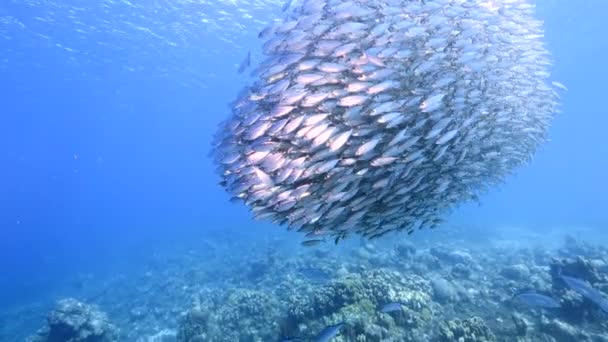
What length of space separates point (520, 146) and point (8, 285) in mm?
43184

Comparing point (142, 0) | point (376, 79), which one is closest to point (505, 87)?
point (376, 79)

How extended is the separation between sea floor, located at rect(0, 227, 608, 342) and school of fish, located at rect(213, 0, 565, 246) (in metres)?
2.76

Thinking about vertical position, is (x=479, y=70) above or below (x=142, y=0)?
below

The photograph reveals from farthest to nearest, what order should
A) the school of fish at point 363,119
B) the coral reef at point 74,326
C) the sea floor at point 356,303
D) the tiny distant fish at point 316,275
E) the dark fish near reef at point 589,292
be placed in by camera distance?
the tiny distant fish at point 316,275
the coral reef at point 74,326
the sea floor at point 356,303
the dark fish near reef at point 589,292
the school of fish at point 363,119

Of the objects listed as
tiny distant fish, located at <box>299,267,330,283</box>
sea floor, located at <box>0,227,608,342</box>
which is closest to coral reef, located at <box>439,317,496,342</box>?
sea floor, located at <box>0,227,608,342</box>

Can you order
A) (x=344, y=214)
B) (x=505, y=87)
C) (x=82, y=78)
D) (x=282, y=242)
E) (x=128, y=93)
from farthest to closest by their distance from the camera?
(x=128, y=93) < (x=82, y=78) < (x=282, y=242) < (x=505, y=87) < (x=344, y=214)

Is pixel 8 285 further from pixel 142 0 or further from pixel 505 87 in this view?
pixel 505 87

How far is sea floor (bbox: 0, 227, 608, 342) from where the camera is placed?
27.1 ft

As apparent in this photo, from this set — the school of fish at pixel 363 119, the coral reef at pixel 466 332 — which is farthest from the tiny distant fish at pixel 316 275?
the school of fish at pixel 363 119

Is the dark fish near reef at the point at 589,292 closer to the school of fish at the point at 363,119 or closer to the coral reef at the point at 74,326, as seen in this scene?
the school of fish at the point at 363,119

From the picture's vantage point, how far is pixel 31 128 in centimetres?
6322

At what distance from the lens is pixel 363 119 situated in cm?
552

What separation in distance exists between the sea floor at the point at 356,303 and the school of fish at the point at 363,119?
2.76m

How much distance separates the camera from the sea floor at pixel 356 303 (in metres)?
8.27
